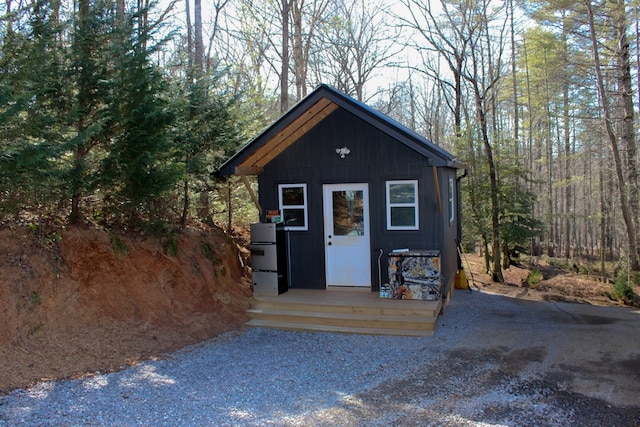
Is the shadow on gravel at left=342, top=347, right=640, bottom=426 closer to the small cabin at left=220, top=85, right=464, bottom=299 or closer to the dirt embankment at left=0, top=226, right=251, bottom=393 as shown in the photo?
the small cabin at left=220, top=85, right=464, bottom=299

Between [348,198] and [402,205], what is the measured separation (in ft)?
3.27

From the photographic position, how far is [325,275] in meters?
8.50

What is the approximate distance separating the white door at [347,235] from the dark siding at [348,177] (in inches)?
4.5

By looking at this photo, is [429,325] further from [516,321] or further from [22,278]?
[22,278]

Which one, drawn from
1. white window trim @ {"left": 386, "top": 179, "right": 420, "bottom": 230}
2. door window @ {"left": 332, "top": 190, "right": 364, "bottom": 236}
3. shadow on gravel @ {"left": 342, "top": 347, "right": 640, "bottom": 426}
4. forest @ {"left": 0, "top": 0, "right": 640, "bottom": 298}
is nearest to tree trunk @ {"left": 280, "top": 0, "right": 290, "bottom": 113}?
forest @ {"left": 0, "top": 0, "right": 640, "bottom": 298}

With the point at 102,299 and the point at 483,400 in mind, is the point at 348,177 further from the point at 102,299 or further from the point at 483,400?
the point at 483,400

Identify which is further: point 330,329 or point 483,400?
point 330,329

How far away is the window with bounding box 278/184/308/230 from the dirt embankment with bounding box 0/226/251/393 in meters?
1.47

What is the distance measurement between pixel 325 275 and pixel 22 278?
4772 mm

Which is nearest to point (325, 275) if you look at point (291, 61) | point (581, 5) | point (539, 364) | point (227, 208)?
point (227, 208)

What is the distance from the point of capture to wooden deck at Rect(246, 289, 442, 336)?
22.7 feet

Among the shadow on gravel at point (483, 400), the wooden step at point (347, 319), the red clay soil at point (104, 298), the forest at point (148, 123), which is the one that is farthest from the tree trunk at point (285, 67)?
the shadow on gravel at point (483, 400)

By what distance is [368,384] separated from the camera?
5.04 m

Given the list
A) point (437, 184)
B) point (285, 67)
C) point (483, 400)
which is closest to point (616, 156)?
point (437, 184)
